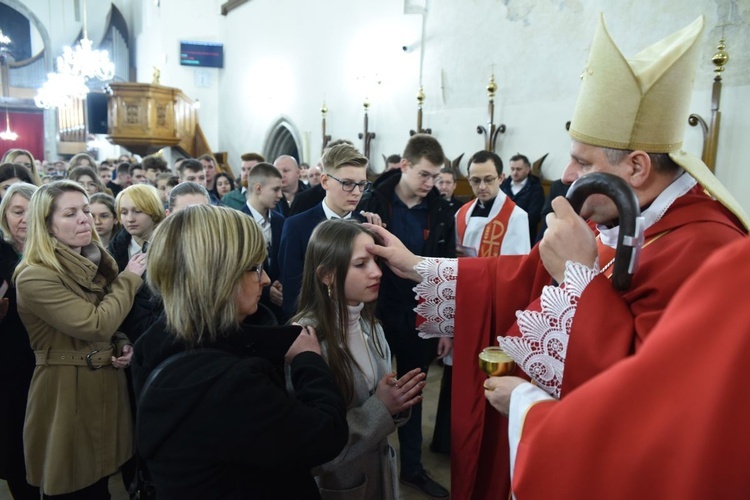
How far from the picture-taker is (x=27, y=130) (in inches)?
769

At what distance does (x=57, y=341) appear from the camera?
2074mm

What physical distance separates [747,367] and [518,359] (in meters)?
0.64

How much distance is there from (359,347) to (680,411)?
1.36 metres

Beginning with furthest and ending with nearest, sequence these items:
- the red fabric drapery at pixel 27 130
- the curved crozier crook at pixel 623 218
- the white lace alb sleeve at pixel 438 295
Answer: the red fabric drapery at pixel 27 130
the white lace alb sleeve at pixel 438 295
the curved crozier crook at pixel 623 218

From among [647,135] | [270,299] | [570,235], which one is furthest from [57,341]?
[647,135]

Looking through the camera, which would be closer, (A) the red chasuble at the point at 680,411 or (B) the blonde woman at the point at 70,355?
(A) the red chasuble at the point at 680,411

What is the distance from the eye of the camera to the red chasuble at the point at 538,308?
1069 millimetres

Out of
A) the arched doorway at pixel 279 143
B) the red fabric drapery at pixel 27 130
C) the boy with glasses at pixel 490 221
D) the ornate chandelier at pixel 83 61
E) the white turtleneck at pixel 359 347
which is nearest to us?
the white turtleneck at pixel 359 347

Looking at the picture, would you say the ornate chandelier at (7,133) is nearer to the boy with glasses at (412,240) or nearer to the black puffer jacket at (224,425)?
the boy with glasses at (412,240)

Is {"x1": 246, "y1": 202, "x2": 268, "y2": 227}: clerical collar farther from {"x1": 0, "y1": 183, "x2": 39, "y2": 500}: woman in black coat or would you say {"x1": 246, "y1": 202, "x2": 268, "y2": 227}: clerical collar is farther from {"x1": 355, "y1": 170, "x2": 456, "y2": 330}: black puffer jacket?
{"x1": 0, "y1": 183, "x2": 39, "y2": 500}: woman in black coat

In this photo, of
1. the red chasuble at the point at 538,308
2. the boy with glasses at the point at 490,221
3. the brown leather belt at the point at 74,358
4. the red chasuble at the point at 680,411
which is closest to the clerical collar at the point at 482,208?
the boy with glasses at the point at 490,221

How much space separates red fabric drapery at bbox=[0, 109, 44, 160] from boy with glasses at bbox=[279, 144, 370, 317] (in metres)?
20.6

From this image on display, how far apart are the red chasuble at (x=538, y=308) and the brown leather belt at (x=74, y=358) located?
4.68 feet

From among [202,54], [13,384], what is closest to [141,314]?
[13,384]
